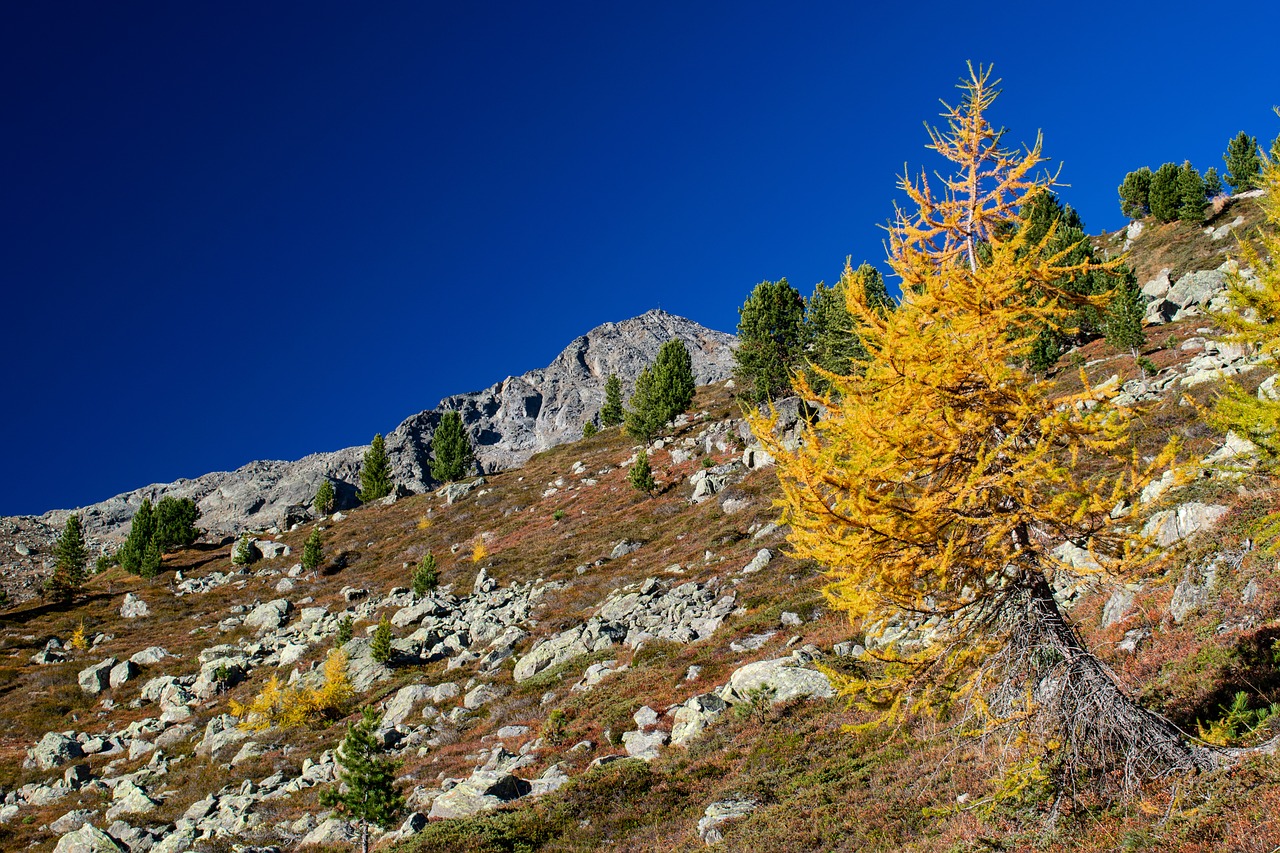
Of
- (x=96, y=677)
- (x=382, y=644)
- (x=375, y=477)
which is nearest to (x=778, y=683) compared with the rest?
(x=382, y=644)

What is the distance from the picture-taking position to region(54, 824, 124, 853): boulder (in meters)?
19.0

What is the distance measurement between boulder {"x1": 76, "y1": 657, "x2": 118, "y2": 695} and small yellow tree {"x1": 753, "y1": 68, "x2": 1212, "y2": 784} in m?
49.9

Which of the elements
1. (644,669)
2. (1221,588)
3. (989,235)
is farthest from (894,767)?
(644,669)

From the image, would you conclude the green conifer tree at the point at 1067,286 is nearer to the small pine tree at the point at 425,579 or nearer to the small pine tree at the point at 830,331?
the small pine tree at the point at 830,331

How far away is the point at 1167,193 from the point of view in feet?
225

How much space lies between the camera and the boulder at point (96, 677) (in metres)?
40.1

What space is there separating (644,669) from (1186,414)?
→ 2175 cm

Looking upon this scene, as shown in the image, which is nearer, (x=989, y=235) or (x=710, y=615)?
(x=989, y=235)

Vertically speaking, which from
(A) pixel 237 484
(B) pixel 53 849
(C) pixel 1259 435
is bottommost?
(B) pixel 53 849

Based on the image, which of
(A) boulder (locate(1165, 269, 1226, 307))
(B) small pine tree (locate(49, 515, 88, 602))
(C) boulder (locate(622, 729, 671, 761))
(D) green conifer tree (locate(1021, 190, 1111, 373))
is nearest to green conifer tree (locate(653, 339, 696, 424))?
(D) green conifer tree (locate(1021, 190, 1111, 373))

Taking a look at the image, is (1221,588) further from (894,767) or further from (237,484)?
(237,484)

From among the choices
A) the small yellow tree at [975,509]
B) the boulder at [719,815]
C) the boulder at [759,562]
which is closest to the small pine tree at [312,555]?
the boulder at [759,562]

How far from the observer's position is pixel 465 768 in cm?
1917

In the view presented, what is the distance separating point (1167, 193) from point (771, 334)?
1939 inches
